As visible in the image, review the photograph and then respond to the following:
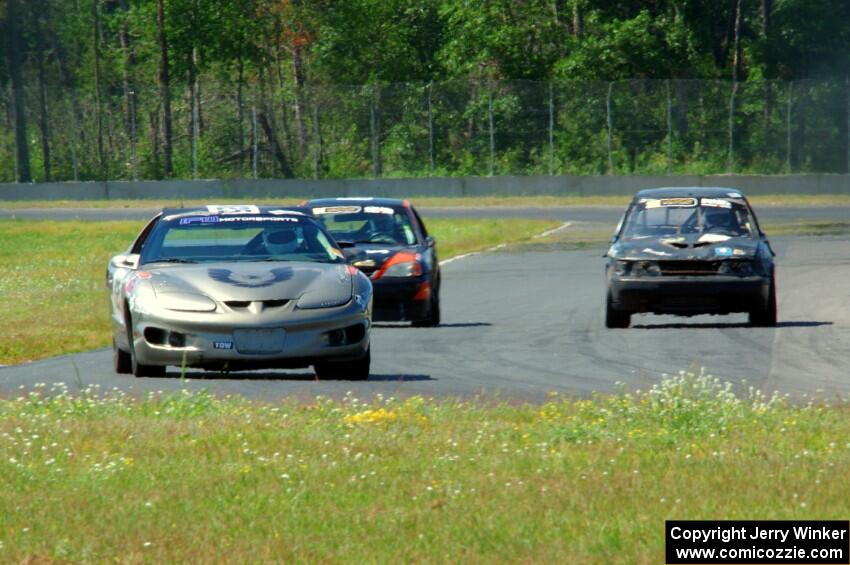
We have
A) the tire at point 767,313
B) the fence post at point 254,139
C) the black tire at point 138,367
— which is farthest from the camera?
the fence post at point 254,139

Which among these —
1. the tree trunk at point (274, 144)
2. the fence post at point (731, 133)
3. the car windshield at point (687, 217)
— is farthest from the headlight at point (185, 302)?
the tree trunk at point (274, 144)

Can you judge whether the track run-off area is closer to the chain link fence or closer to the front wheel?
the front wheel

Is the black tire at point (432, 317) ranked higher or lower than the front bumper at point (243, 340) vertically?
lower

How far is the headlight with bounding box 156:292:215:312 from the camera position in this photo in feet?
42.6

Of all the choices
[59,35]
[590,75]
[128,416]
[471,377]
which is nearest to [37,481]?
[128,416]

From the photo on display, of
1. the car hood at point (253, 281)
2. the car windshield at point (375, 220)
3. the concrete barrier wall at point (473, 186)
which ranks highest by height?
the car hood at point (253, 281)

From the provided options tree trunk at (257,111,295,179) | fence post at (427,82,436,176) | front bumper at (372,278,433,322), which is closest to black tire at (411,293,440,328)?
front bumper at (372,278,433,322)

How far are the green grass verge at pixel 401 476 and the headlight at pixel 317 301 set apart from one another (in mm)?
1252

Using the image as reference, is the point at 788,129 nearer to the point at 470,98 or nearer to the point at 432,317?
the point at 470,98

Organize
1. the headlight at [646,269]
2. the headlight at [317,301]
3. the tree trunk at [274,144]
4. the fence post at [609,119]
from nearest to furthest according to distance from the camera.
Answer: the headlight at [317,301] < the headlight at [646,269] < the fence post at [609,119] < the tree trunk at [274,144]

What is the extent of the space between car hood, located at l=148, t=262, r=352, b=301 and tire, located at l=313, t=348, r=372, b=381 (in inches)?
26.9

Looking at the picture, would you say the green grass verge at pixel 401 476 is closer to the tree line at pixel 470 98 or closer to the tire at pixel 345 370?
the tire at pixel 345 370

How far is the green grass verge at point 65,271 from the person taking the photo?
62.4 feet

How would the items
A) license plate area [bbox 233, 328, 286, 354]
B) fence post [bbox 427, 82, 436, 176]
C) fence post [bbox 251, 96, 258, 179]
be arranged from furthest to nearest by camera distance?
1. fence post [bbox 251, 96, 258, 179]
2. fence post [bbox 427, 82, 436, 176]
3. license plate area [bbox 233, 328, 286, 354]
